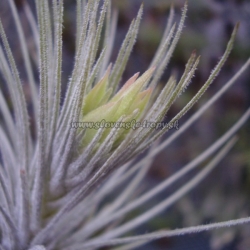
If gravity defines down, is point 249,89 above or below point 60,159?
below

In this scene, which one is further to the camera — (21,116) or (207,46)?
(207,46)

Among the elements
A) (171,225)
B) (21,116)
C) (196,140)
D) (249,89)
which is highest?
(21,116)

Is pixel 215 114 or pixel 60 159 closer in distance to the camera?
pixel 60 159

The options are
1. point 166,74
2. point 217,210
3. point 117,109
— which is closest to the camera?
point 117,109

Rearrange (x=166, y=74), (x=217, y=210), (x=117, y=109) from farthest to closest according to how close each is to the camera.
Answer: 1. (x=166, y=74)
2. (x=217, y=210)
3. (x=117, y=109)

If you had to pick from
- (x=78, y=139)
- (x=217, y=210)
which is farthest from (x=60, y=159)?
(x=217, y=210)

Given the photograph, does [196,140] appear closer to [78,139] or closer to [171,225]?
[171,225]

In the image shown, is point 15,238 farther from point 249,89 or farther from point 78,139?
point 249,89

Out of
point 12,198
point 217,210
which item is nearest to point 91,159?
point 12,198

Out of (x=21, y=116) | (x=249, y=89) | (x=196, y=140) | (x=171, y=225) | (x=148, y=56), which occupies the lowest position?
(x=171, y=225)
